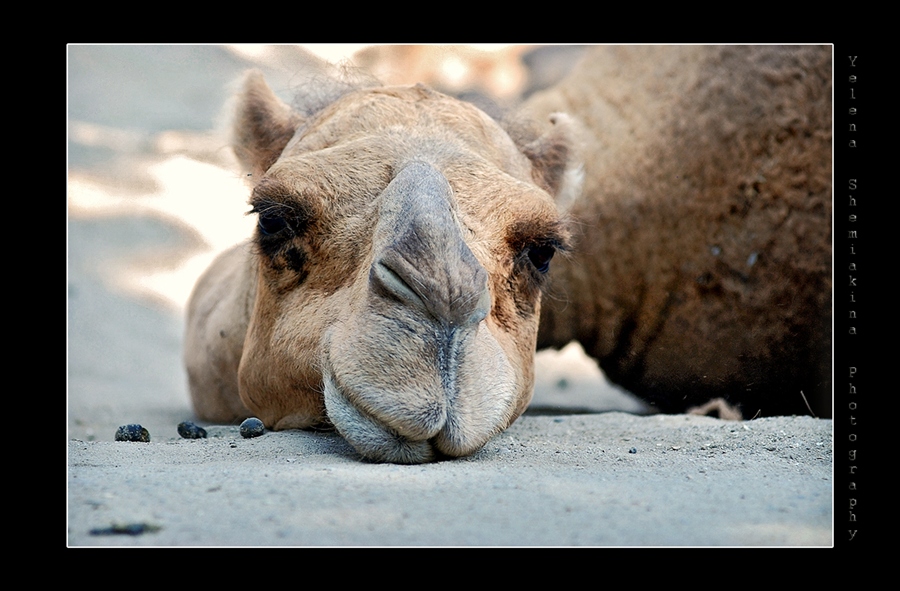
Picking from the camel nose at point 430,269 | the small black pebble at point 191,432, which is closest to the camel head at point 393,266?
the camel nose at point 430,269

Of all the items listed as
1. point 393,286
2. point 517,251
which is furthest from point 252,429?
point 517,251

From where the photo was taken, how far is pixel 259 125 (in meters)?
5.45

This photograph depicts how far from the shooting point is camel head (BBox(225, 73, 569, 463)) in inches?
138

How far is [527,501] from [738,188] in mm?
4843

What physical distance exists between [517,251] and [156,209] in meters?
8.19

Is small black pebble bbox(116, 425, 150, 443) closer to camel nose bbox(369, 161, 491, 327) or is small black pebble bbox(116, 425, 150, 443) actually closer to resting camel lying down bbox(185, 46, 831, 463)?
resting camel lying down bbox(185, 46, 831, 463)

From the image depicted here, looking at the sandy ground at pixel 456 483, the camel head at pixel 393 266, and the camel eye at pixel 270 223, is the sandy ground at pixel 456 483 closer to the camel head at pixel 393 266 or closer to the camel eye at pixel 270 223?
the camel head at pixel 393 266

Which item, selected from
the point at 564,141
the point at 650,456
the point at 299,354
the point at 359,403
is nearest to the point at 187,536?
the point at 359,403

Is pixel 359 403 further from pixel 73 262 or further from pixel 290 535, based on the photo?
pixel 73 262

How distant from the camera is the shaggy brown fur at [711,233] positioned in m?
6.98

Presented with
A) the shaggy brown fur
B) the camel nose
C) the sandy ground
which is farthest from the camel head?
the shaggy brown fur

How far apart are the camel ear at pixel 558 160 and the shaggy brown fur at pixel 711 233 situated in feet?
2.65

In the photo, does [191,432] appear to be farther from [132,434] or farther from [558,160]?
[558,160]

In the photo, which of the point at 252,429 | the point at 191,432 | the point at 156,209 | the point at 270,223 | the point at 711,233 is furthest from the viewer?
the point at 156,209
